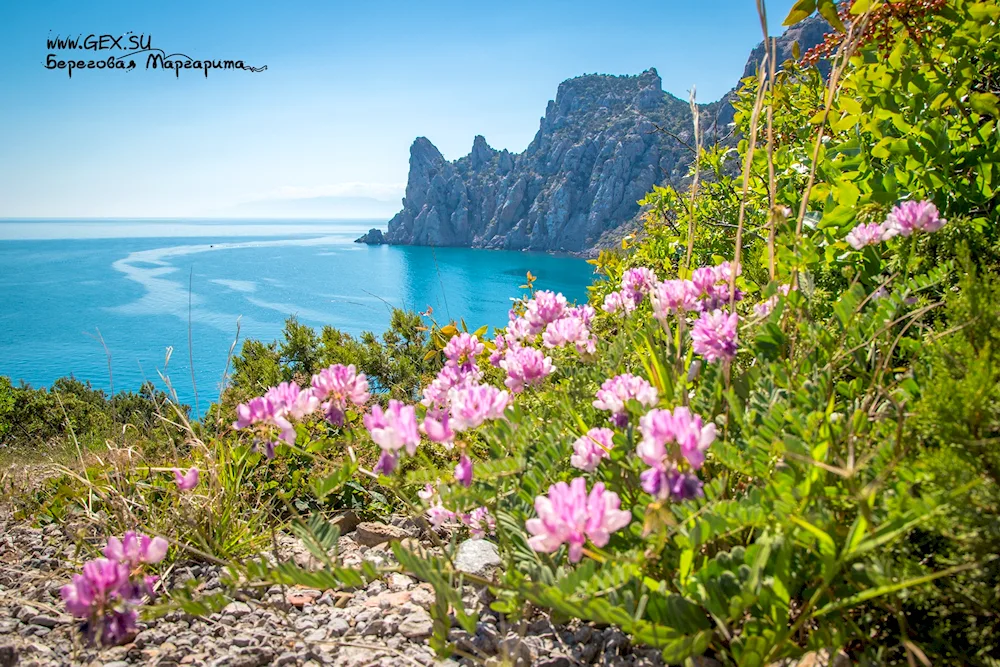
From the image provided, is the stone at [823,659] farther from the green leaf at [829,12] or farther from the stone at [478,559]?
the green leaf at [829,12]

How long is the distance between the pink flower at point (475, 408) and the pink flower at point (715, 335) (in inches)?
20.1

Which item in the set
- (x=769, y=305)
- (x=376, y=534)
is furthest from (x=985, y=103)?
(x=376, y=534)

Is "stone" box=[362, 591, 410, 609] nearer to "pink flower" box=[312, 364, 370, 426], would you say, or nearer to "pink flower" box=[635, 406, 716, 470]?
"pink flower" box=[312, 364, 370, 426]

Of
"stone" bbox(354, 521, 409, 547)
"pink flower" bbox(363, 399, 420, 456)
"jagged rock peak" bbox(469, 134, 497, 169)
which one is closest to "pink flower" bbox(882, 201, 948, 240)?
"pink flower" bbox(363, 399, 420, 456)

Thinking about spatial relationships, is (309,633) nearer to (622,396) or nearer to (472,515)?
(472,515)

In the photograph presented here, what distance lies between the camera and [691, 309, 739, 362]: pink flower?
145 centimetres

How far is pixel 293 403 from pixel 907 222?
68.8 inches

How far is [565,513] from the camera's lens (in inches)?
40.7

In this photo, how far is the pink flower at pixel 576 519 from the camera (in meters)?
1.03

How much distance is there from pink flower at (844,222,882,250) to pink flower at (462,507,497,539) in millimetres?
1359

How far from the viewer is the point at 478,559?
1.89 meters

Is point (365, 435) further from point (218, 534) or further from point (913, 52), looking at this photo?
point (913, 52)

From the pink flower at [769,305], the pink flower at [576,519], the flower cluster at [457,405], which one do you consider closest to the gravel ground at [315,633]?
the pink flower at [576,519]

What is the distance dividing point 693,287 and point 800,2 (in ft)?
3.03
